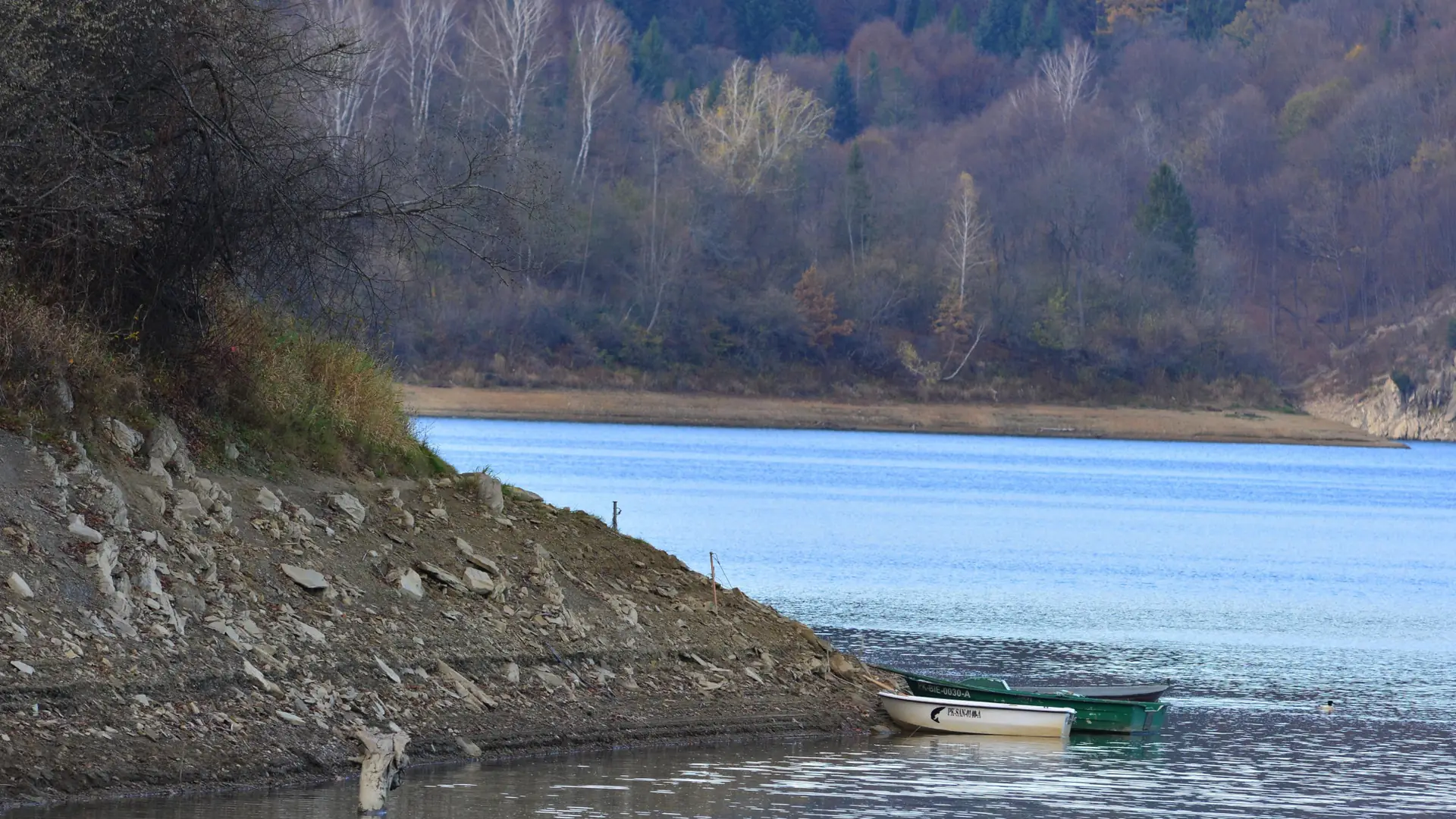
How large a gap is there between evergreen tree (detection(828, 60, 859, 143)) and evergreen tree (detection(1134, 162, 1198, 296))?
34563mm

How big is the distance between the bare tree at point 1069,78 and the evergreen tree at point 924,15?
1892 cm

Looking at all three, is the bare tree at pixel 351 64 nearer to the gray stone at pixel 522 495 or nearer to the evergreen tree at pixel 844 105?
the gray stone at pixel 522 495

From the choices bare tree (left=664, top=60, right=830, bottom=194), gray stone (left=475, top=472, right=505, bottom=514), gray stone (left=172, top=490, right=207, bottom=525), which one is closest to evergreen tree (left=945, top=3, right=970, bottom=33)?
bare tree (left=664, top=60, right=830, bottom=194)

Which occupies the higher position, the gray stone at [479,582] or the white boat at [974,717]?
the gray stone at [479,582]

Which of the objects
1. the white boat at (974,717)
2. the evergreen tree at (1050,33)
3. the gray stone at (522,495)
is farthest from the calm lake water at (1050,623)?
the evergreen tree at (1050,33)

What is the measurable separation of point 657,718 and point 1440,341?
12845 centimetres

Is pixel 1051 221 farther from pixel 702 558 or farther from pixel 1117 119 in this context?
pixel 702 558

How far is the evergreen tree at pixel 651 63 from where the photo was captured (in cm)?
14838

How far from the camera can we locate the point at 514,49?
10275 cm

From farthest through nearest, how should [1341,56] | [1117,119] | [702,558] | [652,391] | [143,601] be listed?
[1341,56] < [1117,119] < [652,391] < [702,558] < [143,601]

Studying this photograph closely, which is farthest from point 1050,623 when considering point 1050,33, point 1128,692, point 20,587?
point 1050,33

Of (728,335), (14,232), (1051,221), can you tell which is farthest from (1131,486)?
(14,232)

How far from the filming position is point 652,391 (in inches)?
4350

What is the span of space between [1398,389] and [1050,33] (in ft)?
183
